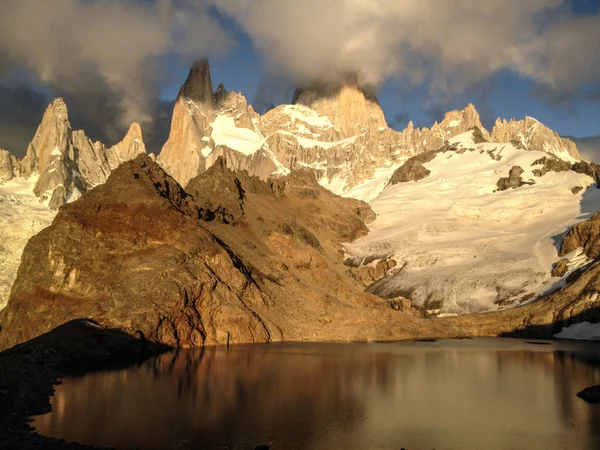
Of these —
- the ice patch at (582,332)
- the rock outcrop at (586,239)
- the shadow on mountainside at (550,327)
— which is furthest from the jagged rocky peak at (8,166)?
the rock outcrop at (586,239)

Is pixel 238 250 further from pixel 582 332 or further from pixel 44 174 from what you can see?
pixel 44 174

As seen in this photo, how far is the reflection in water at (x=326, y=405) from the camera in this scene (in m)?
27.9

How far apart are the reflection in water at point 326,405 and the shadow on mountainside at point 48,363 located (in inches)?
54.7

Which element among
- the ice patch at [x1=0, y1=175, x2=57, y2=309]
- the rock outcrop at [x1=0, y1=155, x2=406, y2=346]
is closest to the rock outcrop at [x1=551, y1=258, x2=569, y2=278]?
the rock outcrop at [x1=0, y1=155, x2=406, y2=346]

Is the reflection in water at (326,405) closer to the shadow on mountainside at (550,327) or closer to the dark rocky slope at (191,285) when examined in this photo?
the dark rocky slope at (191,285)

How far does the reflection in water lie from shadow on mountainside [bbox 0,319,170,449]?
54.7 inches

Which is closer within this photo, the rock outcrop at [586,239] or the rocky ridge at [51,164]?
the rock outcrop at [586,239]

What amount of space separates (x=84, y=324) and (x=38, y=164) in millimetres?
144949

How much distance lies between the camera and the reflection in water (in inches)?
1097

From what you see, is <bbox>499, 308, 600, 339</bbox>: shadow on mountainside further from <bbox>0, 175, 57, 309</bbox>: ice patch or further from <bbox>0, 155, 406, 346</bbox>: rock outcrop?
<bbox>0, 175, 57, 309</bbox>: ice patch

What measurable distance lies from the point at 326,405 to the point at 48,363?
84.5 feet

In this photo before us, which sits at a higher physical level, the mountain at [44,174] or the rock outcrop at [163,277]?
the mountain at [44,174]

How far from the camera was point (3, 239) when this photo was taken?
10550 cm

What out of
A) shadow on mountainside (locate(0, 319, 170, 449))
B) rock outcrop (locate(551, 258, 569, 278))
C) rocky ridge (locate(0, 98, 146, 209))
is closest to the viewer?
shadow on mountainside (locate(0, 319, 170, 449))
